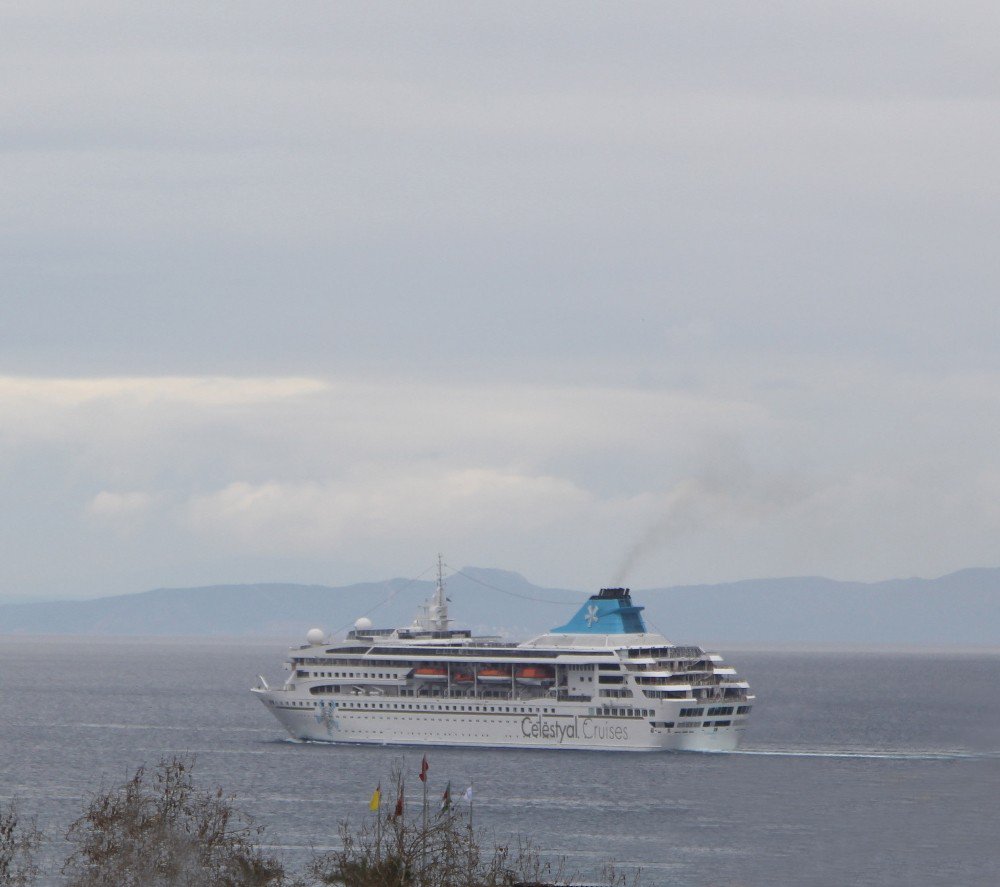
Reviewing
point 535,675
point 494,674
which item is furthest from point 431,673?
point 535,675

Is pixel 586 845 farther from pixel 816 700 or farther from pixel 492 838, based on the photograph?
pixel 816 700

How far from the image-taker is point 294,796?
70125 mm

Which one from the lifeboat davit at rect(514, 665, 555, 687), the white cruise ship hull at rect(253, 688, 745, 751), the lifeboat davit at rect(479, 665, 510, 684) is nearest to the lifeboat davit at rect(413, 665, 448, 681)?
the lifeboat davit at rect(479, 665, 510, 684)

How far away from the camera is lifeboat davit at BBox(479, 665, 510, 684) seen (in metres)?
91.9

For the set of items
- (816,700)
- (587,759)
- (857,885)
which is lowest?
(857,885)

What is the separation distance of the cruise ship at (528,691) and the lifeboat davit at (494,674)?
7cm

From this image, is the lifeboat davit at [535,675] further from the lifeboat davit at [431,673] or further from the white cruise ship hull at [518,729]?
the lifeboat davit at [431,673]

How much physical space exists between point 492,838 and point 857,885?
452 inches

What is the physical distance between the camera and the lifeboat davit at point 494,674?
302ft

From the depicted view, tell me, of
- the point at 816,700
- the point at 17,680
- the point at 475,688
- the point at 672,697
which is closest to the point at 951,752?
the point at 672,697

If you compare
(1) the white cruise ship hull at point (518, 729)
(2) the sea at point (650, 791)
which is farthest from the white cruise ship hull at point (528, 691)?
(2) the sea at point (650, 791)

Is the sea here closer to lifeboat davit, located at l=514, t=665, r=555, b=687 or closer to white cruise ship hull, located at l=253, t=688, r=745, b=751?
white cruise ship hull, located at l=253, t=688, r=745, b=751

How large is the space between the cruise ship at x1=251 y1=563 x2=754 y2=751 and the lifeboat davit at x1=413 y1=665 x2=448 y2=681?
1.9 inches

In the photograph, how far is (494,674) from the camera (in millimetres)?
92188
